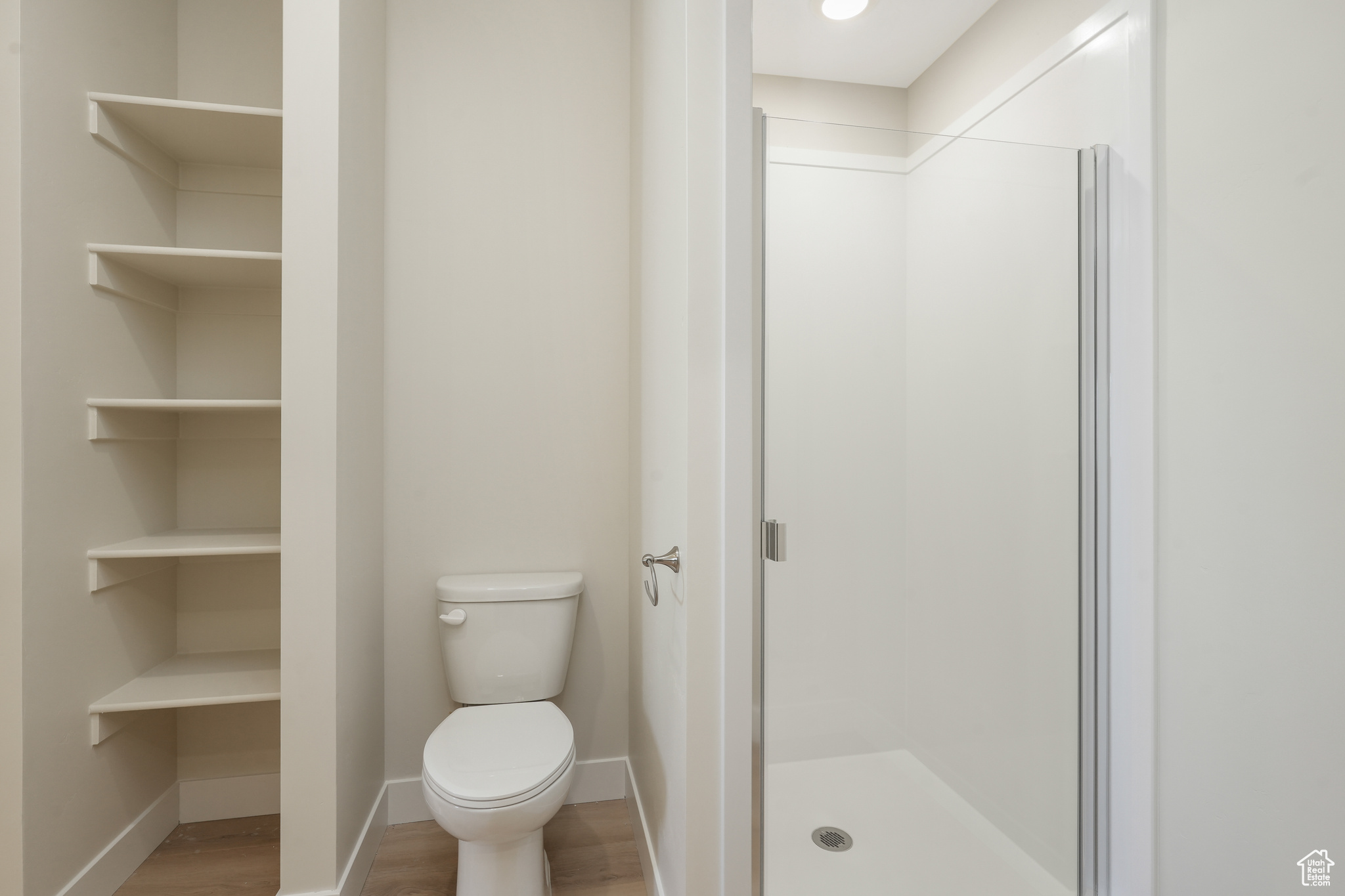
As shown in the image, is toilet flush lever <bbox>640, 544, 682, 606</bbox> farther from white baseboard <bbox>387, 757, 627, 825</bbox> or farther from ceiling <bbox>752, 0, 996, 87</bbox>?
ceiling <bbox>752, 0, 996, 87</bbox>

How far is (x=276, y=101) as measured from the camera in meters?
1.88

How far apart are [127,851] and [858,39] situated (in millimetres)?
2930

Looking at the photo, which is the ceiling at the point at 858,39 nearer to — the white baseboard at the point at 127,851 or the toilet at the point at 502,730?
the toilet at the point at 502,730

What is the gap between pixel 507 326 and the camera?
2002mm

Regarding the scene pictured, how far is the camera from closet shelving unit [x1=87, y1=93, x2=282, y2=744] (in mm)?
1520

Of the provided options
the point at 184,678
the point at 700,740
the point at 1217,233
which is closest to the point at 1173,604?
the point at 1217,233

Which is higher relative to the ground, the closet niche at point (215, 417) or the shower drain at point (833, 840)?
the closet niche at point (215, 417)

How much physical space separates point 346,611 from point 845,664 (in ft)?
3.98

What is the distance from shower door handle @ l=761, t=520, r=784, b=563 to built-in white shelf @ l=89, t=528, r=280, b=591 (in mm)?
1198

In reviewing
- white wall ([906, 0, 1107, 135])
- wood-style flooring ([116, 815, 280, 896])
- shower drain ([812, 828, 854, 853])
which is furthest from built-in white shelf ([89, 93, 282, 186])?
shower drain ([812, 828, 854, 853])

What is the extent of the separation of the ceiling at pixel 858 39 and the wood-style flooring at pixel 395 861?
2242 millimetres

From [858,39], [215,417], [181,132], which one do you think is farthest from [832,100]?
[215,417]

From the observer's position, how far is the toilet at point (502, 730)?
4.34 ft

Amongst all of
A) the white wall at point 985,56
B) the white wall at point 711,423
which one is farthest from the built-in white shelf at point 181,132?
the white wall at point 985,56
